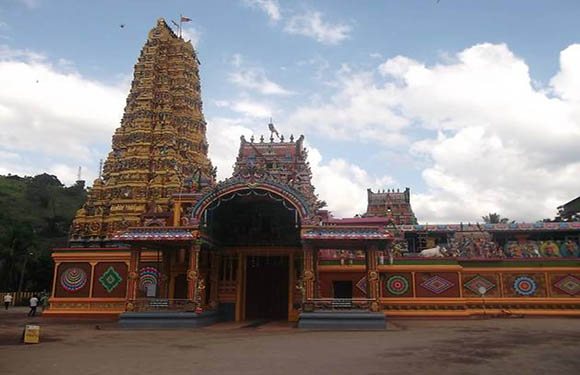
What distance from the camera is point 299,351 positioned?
10.7 metres

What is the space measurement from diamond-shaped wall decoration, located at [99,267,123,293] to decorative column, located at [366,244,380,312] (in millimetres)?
11781

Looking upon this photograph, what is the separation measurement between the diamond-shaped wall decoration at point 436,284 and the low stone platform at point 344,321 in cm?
519

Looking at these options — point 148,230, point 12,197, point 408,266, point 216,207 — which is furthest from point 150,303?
point 12,197

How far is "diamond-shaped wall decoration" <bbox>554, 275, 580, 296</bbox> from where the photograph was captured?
20.6 meters

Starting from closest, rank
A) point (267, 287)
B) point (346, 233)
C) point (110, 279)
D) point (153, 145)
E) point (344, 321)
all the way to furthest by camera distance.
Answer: point (344, 321)
point (346, 233)
point (267, 287)
point (110, 279)
point (153, 145)

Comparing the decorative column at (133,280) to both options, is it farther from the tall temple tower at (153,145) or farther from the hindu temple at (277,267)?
the tall temple tower at (153,145)

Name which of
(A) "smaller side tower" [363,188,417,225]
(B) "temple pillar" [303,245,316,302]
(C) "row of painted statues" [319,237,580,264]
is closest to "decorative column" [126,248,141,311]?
(B) "temple pillar" [303,245,316,302]

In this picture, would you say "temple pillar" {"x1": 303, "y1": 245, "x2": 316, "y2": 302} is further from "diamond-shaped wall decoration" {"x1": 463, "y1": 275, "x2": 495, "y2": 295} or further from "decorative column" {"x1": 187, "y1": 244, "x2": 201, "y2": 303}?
"diamond-shaped wall decoration" {"x1": 463, "y1": 275, "x2": 495, "y2": 295}

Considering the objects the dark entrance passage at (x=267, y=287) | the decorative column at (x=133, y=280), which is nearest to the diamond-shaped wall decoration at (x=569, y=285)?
the dark entrance passage at (x=267, y=287)

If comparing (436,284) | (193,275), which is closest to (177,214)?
(193,275)

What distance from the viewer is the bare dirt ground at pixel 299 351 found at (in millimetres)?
8445

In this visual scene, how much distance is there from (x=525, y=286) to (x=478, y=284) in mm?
2072

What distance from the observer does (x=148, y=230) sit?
58.1ft

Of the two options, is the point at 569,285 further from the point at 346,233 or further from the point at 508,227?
the point at 346,233
